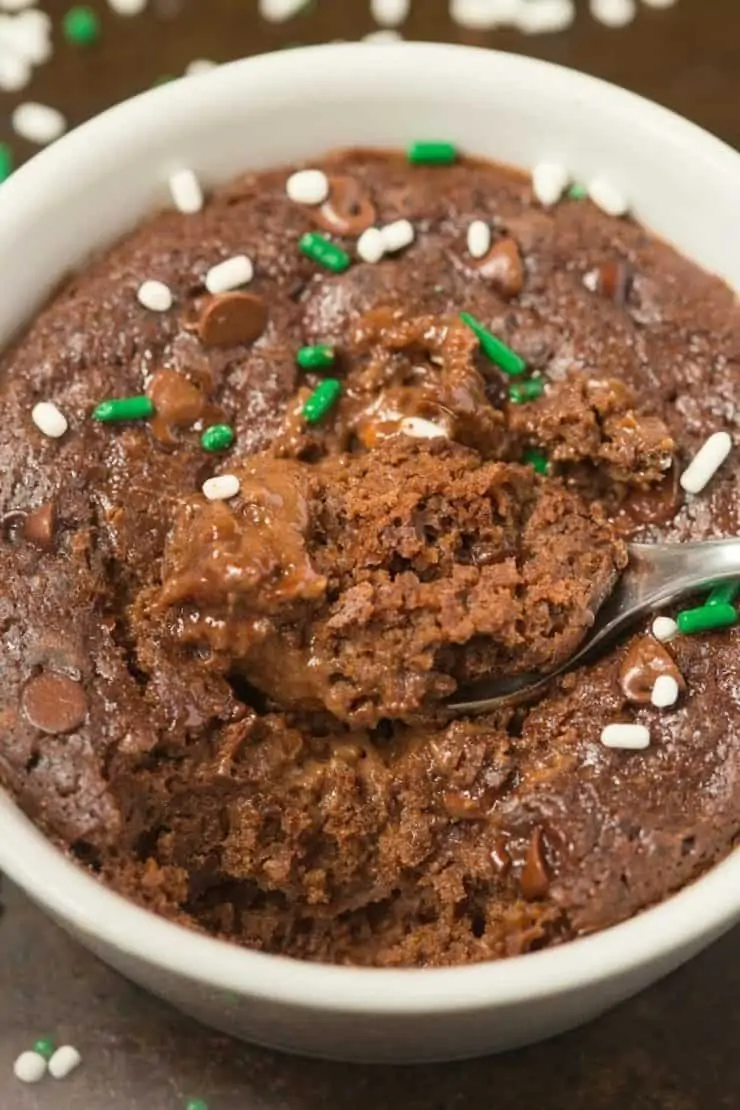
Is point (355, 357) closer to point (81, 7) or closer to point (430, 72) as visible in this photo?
point (430, 72)

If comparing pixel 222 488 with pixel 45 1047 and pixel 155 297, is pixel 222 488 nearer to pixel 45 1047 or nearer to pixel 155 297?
pixel 155 297

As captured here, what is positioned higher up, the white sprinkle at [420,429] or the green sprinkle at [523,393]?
the white sprinkle at [420,429]

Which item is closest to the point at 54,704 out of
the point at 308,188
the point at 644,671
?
the point at 644,671

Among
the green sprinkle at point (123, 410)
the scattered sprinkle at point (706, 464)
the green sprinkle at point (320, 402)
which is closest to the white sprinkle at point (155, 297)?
the green sprinkle at point (123, 410)

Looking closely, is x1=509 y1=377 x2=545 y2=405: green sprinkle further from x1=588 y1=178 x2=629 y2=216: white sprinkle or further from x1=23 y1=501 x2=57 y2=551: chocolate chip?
x1=23 y1=501 x2=57 y2=551: chocolate chip

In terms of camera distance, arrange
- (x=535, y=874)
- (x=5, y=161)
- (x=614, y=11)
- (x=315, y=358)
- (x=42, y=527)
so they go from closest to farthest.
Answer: (x=535, y=874)
(x=42, y=527)
(x=315, y=358)
(x=5, y=161)
(x=614, y=11)

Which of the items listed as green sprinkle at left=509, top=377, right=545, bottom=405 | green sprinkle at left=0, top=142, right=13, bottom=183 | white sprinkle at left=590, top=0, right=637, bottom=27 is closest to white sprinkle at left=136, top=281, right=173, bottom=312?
green sprinkle at left=509, top=377, right=545, bottom=405

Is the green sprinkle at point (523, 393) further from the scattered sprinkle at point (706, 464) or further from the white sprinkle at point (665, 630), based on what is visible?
the white sprinkle at point (665, 630)

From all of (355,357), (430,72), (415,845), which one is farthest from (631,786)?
(430,72)
